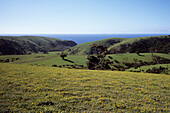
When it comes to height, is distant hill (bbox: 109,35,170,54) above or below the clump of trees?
above

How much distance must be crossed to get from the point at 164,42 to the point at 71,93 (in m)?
153

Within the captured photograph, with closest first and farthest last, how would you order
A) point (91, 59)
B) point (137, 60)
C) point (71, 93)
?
point (71, 93)
point (91, 59)
point (137, 60)

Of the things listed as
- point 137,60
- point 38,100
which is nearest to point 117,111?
point 38,100

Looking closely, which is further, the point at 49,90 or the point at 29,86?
the point at 29,86

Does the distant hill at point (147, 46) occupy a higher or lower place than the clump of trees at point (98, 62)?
higher

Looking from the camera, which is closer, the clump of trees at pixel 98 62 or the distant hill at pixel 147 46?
the clump of trees at pixel 98 62

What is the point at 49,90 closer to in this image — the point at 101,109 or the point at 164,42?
the point at 101,109

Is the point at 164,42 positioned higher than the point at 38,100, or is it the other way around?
the point at 164,42

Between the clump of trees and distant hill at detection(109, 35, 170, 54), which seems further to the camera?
distant hill at detection(109, 35, 170, 54)

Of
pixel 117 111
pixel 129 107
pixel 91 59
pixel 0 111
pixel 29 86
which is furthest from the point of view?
pixel 91 59

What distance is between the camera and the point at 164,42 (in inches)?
5153

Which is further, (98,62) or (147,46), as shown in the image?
(147,46)

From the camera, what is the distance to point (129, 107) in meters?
12.5

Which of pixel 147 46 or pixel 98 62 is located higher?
pixel 147 46
